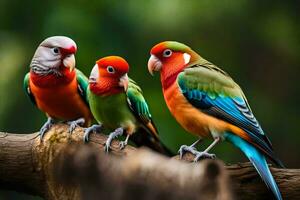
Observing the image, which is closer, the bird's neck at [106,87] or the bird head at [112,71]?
the bird head at [112,71]

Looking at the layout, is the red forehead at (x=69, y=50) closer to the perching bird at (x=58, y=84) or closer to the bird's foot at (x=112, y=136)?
the perching bird at (x=58, y=84)

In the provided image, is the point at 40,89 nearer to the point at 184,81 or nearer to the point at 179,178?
the point at 184,81

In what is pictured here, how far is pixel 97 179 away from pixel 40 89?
1948mm

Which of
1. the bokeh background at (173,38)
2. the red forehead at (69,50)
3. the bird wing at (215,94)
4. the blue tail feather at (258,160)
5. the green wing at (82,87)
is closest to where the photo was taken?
the blue tail feather at (258,160)

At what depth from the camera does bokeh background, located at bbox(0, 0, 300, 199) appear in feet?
28.3

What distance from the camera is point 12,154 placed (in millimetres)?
4691

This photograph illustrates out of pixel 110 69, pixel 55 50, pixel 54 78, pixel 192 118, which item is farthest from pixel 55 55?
pixel 192 118

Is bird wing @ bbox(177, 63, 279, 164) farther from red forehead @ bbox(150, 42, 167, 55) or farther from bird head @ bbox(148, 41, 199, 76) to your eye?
red forehead @ bbox(150, 42, 167, 55)

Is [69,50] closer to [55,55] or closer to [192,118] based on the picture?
[55,55]

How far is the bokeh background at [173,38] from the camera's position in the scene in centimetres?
862

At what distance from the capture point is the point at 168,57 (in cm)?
421

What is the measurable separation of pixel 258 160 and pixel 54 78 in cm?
114

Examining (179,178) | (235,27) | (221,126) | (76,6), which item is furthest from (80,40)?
(179,178)

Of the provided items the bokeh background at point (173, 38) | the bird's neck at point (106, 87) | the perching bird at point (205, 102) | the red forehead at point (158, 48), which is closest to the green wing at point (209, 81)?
the perching bird at point (205, 102)
